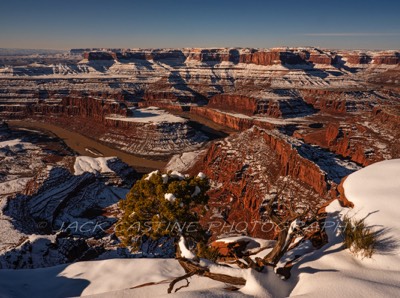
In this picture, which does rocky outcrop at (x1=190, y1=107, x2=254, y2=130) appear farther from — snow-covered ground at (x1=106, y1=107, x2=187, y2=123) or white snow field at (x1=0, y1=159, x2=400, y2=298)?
white snow field at (x1=0, y1=159, x2=400, y2=298)

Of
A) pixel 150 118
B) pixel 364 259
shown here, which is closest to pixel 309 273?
A: pixel 364 259

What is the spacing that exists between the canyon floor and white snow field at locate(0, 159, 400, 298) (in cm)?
7

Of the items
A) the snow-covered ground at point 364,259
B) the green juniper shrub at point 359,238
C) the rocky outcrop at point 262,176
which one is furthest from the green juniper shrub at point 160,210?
the rocky outcrop at point 262,176

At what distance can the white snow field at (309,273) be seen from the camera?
12672mm

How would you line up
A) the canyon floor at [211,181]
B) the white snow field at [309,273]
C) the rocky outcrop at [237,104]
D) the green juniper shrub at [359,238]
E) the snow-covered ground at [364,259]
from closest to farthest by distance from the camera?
the snow-covered ground at [364,259] → the white snow field at [309,273] → the green juniper shrub at [359,238] → the canyon floor at [211,181] → the rocky outcrop at [237,104]

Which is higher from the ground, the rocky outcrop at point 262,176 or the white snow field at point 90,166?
the rocky outcrop at point 262,176

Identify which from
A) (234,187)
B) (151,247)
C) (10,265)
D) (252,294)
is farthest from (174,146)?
(252,294)

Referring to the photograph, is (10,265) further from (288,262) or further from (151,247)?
(288,262)

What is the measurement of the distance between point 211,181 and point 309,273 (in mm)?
46477

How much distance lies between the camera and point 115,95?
606 ft

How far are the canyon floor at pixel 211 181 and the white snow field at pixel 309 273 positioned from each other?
0.23ft

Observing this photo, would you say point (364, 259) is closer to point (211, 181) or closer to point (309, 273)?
point (309, 273)

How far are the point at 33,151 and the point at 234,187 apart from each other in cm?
7661

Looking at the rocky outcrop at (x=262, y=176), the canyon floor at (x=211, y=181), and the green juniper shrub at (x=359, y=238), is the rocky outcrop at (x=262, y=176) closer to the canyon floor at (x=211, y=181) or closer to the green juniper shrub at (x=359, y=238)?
the canyon floor at (x=211, y=181)
